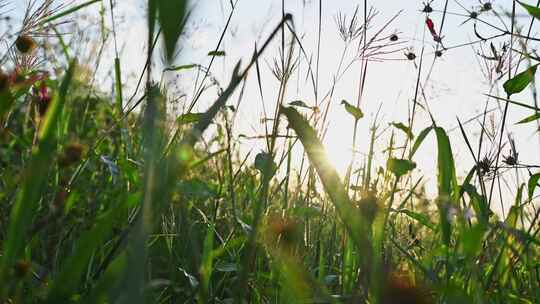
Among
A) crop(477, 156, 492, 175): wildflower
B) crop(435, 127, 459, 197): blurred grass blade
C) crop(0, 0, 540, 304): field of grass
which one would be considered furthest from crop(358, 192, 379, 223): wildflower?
crop(477, 156, 492, 175): wildflower

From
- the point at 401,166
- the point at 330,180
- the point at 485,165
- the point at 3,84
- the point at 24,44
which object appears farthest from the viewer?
the point at 485,165

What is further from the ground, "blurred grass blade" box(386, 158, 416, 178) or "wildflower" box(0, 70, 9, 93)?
"blurred grass blade" box(386, 158, 416, 178)

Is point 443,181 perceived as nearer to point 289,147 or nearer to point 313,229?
point 289,147

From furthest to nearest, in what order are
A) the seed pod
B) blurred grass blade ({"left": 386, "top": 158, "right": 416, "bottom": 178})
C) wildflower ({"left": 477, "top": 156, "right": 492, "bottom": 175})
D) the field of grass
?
wildflower ({"left": 477, "top": 156, "right": 492, "bottom": 175}) < blurred grass blade ({"left": 386, "top": 158, "right": 416, "bottom": 178}) < the seed pod < the field of grass

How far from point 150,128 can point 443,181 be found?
873 millimetres

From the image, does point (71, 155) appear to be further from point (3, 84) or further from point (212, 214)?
point (212, 214)

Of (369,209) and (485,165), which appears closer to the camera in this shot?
(369,209)

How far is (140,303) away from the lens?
0.41 m

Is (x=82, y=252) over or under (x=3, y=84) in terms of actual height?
under

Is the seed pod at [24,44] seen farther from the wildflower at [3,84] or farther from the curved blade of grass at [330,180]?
the curved blade of grass at [330,180]

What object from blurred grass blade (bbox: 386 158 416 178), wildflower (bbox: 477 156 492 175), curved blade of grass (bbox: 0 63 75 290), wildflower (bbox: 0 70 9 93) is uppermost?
wildflower (bbox: 477 156 492 175)

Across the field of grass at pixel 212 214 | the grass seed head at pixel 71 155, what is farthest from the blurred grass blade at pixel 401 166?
the grass seed head at pixel 71 155

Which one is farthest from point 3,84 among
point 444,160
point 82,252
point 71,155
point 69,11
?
point 444,160

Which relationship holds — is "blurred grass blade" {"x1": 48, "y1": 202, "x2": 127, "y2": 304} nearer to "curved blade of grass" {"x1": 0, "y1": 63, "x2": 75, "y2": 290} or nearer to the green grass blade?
"curved blade of grass" {"x1": 0, "y1": 63, "x2": 75, "y2": 290}
